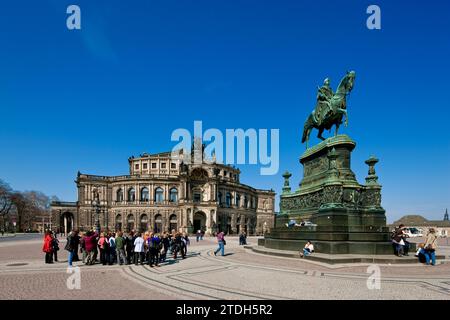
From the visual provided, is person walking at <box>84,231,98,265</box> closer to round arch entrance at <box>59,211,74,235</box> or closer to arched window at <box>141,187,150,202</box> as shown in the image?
arched window at <box>141,187,150,202</box>

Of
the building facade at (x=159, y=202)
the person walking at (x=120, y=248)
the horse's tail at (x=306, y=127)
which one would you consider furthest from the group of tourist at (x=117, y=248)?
the building facade at (x=159, y=202)

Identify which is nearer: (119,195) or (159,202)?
(159,202)

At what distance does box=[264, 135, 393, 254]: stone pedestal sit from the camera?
15.4m

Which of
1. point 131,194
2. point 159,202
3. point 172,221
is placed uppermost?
point 131,194

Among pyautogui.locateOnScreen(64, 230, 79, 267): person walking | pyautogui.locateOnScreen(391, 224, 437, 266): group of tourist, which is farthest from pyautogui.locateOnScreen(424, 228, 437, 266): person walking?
pyautogui.locateOnScreen(64, 230, 79, 267): person walking

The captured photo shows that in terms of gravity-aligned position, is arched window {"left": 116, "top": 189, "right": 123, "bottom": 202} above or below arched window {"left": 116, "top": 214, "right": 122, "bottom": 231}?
above

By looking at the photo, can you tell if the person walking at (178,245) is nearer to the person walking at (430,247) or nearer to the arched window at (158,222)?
the person walking at (430,247)

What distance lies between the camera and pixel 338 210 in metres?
16.2

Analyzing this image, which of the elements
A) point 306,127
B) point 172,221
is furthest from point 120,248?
point 172,221

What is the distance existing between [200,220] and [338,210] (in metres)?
62.3

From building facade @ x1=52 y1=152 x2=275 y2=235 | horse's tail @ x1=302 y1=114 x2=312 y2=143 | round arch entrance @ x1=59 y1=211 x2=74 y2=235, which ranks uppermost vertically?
horse's tail @ x1=302 y1=114 x2=312 y2=143

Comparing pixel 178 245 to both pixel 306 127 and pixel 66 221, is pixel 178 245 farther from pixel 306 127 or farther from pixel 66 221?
pixel 66 221

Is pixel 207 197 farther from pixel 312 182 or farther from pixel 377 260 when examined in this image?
pixel 377 260

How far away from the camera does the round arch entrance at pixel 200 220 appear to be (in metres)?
75.3
